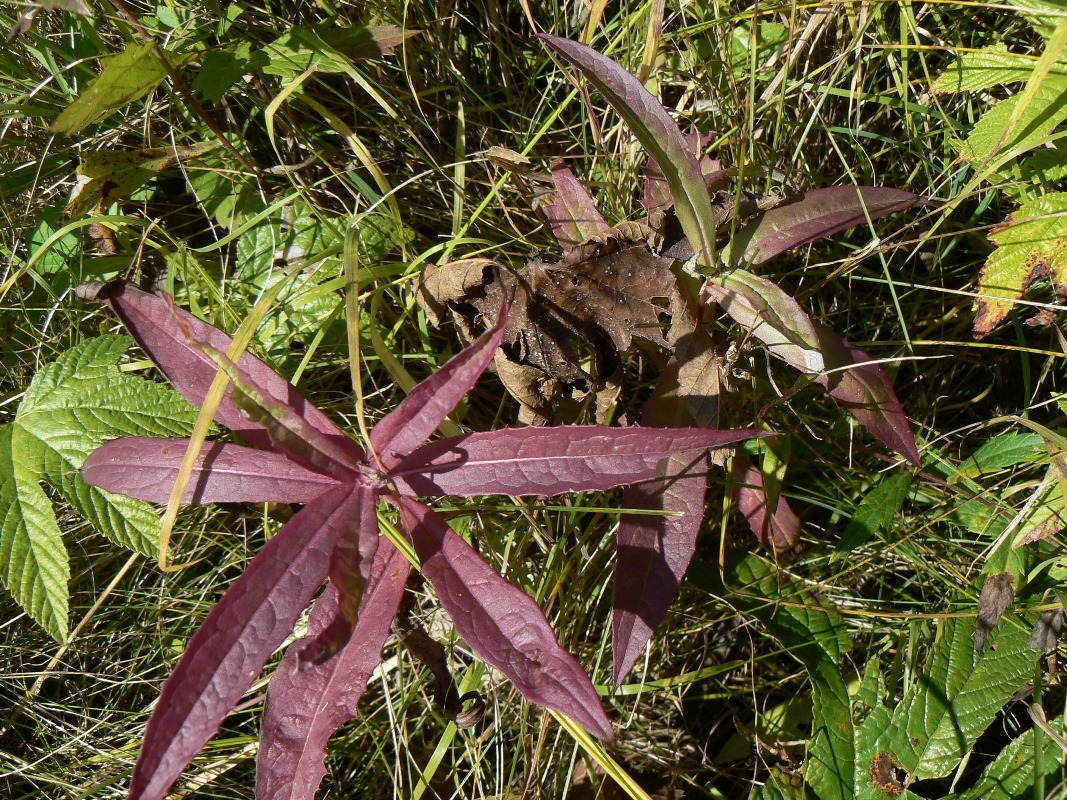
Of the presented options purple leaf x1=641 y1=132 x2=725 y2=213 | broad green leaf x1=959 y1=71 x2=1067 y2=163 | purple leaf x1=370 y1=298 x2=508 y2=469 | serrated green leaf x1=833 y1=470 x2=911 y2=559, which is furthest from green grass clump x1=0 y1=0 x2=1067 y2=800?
purple leaf x1=370 y1=298 x2=508 y2=469

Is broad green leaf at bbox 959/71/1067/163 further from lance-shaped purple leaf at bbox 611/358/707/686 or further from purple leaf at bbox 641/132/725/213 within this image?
lance-shaped purple leaf at bbox 611/358/707/686

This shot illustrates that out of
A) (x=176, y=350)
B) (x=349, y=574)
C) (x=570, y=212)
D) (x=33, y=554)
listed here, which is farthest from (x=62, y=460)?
(x=570, y=212)

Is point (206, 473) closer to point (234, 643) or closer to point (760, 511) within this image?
point (234, 643)

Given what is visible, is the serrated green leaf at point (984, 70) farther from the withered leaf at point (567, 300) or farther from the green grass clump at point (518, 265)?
the withered leaf at point (567, 300)

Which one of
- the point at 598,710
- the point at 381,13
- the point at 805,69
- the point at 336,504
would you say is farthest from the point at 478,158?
the point at 598,710

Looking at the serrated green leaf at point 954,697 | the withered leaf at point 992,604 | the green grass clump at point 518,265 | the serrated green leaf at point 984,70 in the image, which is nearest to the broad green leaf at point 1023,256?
the green grass clump at point 518,265
